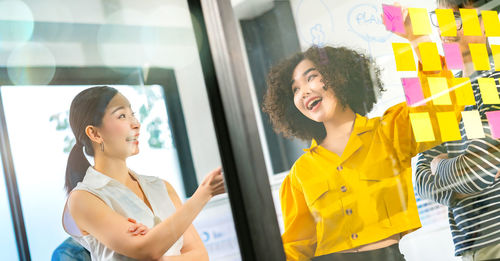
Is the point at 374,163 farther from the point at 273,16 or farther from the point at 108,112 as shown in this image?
the point at 108,112

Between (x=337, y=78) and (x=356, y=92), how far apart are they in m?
0.10

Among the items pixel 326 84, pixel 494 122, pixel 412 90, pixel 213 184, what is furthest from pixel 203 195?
pixel 494 122

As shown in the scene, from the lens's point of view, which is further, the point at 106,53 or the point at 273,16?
the point at 273,16

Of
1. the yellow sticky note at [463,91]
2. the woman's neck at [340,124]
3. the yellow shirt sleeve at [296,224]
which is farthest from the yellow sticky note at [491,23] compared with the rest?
the yellow shirt sleeve at [296,224]

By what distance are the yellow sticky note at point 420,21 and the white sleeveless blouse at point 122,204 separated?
52.5 inches

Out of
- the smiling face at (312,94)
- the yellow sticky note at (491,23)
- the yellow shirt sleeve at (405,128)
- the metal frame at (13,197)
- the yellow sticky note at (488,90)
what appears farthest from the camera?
the yellow sticky note at (491,23)

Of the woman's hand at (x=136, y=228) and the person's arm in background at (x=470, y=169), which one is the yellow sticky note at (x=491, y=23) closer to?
the person's arm in background at (x=470, y=169)

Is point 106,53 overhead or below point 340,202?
overhead

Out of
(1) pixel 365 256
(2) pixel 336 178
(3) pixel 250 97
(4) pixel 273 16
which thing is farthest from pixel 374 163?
(4) pixel 273 16

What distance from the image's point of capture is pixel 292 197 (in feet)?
5.88

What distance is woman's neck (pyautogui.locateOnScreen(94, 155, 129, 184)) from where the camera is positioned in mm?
1486

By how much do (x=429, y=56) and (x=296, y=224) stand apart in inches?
38.9

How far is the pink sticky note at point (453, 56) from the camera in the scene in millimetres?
2240

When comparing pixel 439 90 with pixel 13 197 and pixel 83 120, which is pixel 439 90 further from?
pixel 13 197
